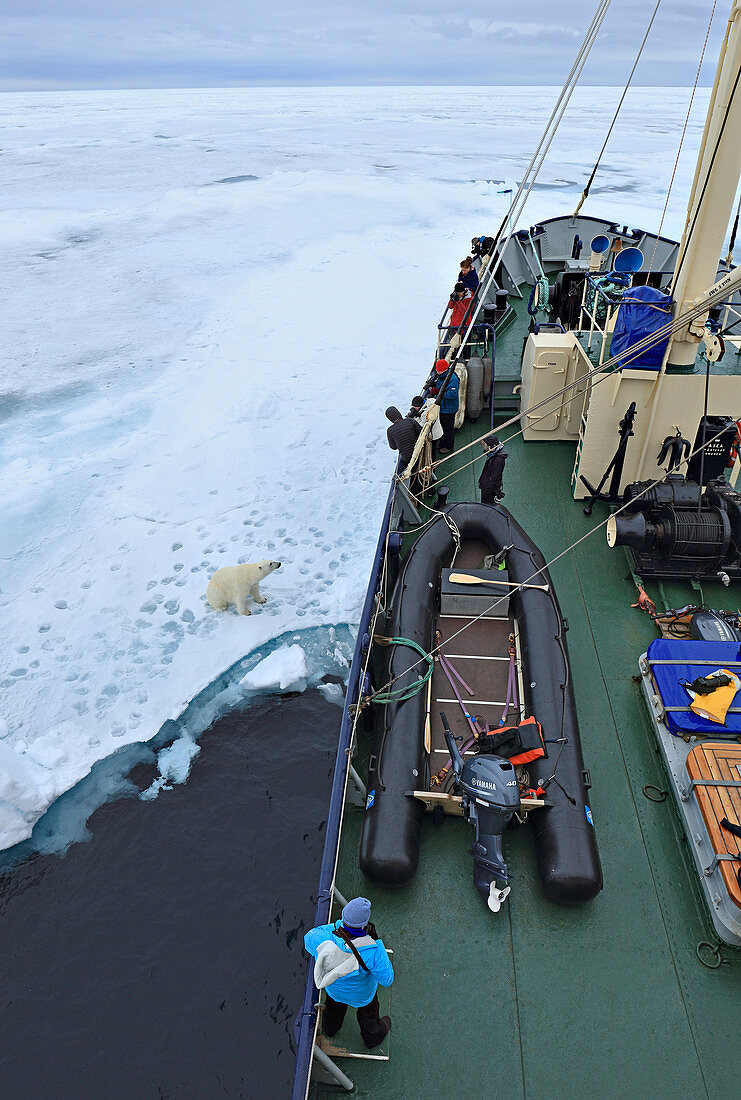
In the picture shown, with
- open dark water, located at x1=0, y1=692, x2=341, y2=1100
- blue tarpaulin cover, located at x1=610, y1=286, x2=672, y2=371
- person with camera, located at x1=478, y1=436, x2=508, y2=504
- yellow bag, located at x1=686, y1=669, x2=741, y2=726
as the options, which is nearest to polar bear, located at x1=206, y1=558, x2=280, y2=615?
open dark water, located at x1=0, y1=692, x2=341, y2=1100

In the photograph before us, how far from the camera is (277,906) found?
5781mm

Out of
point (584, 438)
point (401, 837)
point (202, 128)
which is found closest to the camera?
point (401, 837)

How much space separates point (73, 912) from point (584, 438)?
6.32 metres

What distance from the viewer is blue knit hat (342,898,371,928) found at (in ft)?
9.60

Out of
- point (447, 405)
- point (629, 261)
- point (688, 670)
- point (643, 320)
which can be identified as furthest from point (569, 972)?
point (629, 261)

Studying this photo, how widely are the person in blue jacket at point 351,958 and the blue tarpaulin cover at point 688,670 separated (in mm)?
2499

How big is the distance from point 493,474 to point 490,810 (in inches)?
137

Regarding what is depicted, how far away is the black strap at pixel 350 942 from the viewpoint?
2.96 meters

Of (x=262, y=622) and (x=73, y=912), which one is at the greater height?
(x=262, y=622)

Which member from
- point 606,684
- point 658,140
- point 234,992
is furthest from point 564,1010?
point 658,140

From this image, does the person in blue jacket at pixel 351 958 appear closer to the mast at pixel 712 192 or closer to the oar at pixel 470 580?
the oar at pixel 470 580

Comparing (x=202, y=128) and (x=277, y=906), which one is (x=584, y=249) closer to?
(x=277, y=906)

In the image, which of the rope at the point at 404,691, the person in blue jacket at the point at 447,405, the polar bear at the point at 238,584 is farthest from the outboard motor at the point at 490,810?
the person in blue jacket at the point at 447,405

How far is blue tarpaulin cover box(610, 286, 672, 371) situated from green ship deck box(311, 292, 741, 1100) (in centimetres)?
316
